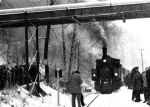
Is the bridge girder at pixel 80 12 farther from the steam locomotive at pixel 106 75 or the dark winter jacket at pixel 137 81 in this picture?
the steam locomotive at pixel 106 75

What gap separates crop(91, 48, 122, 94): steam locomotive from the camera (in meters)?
27.8

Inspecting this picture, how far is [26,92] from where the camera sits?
52.0 ft

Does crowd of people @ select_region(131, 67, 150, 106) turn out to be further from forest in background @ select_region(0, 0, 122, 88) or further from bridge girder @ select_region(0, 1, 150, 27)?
forest in background @ select_region(0, 0, 122, 88)

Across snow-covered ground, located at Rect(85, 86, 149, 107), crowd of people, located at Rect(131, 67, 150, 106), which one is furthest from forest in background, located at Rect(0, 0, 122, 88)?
crowd of people, located at Rect(131, 67, 150, 106)

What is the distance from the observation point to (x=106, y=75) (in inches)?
1105

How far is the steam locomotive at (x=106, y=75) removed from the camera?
27.8 m

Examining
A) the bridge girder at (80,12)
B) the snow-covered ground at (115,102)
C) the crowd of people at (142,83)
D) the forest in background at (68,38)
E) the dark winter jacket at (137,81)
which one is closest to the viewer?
the bridge girder at (80,12)

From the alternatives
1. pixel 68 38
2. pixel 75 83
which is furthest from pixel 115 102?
pixel 68 38

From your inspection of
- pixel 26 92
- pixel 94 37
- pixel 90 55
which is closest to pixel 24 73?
pixel 26 92

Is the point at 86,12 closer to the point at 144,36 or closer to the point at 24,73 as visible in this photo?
the point at 24,73

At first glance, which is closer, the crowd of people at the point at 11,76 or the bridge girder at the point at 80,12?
the crowd of people at the point at 11,76

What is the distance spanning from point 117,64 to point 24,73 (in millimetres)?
14332

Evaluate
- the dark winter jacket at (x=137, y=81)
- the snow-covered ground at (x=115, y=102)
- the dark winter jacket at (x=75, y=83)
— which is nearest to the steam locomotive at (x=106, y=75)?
the snow-covered ground at (x=115, y=102)

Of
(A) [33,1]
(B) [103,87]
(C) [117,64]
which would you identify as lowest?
(B) [103,87]
